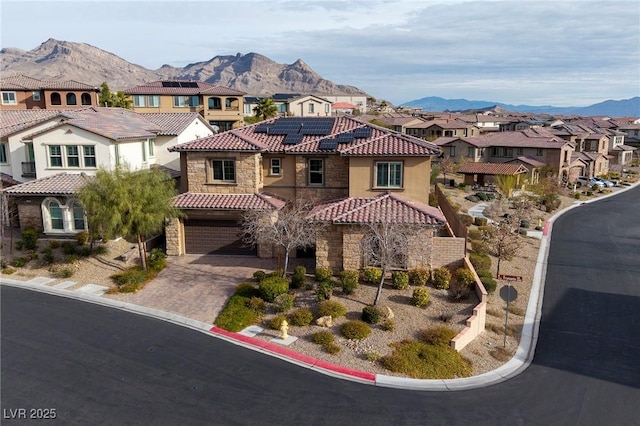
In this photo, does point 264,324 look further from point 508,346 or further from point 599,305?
point 599,305

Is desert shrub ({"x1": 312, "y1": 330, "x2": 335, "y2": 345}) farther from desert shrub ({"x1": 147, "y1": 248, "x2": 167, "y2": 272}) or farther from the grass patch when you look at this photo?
desert shrub ({"x1": 147, "y1": 248, "x2": 167, "y2": 272})

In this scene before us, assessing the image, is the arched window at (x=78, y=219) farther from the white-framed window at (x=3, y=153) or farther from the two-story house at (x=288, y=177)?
the white-framed window at (x=3, y=153)

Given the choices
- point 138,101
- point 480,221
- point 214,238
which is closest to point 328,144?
point 214,238

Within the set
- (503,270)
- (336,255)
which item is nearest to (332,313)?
(336,255)

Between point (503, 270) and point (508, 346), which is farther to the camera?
point (503, 270)

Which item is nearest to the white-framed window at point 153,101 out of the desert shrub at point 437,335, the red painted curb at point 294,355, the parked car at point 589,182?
the red painted curb at point 294,355

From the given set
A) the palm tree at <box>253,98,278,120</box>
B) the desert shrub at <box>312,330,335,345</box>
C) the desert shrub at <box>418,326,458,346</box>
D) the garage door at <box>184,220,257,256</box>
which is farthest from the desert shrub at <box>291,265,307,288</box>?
the palm tree at <box>253,98,278,120</box>
